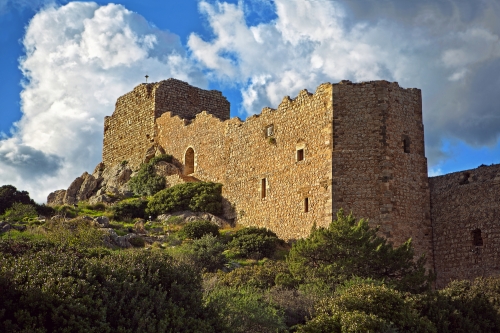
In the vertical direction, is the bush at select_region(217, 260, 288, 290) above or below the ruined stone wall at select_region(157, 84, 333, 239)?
below

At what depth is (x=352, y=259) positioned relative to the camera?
70.8 ft

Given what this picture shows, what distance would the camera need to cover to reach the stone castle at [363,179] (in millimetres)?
25188

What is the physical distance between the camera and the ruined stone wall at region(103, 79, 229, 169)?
39656mm

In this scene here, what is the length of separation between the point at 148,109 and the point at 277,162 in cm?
1254

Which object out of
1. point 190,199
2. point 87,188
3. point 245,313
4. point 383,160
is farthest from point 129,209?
point 245,313

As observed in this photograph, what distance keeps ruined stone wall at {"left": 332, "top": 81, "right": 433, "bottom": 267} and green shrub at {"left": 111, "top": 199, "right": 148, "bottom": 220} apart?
10843 millimetres

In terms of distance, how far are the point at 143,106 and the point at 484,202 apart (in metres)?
21.3

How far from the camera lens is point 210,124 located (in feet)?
114

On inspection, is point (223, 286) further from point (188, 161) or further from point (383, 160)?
point (188, 161)

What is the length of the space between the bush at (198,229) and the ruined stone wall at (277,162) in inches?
69.0

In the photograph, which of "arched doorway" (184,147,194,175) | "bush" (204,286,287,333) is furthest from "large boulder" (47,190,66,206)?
"bush" (204,286,287,333)

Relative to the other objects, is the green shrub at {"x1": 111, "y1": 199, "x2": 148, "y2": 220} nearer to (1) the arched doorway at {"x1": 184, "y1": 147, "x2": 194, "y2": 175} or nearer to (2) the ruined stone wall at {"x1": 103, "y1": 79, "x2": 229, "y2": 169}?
(1) the arched doorway at {"x1": 184, "y1": 147, "x2": 194, "y2": 175}

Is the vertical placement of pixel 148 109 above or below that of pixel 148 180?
above

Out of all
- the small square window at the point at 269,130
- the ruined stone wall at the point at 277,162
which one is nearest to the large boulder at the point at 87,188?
the ruined stone wall at the point at 277,162
